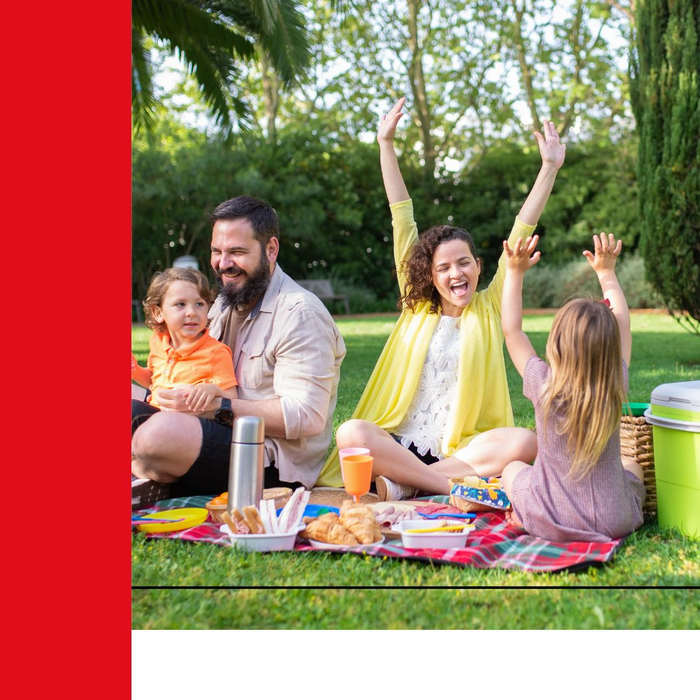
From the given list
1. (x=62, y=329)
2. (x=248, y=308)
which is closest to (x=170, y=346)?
(x=248, y=308)

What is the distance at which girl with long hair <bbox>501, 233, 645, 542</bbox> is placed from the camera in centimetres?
262

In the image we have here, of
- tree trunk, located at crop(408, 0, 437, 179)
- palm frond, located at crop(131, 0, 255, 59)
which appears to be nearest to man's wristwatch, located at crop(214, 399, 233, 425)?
palm frond, located at crop(131, 0, 255, 59)

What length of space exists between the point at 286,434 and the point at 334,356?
1.34ft

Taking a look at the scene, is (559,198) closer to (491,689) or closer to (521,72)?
(521,72)

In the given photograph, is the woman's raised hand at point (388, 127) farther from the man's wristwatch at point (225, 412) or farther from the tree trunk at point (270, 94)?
the tree trunk at point (270, 94)

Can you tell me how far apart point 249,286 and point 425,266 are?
78 centimetres

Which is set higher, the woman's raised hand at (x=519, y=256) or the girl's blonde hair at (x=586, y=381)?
the woman's raised hand at (x=519, y=256)

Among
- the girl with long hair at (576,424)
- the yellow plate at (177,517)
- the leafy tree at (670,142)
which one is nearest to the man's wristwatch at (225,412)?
the yellow plate at (177,517)

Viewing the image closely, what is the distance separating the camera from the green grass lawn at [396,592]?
2188 millimetres

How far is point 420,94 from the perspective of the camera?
61.2ft

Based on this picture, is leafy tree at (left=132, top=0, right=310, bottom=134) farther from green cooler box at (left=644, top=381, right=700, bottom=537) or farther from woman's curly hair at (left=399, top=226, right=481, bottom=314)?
green cooler box at (left=644, top=381, right=700, bottom=537)

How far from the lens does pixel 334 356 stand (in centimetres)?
345

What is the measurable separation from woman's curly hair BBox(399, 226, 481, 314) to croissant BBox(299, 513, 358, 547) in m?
1.32

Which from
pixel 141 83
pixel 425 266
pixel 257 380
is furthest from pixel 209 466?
pixel 141 83
